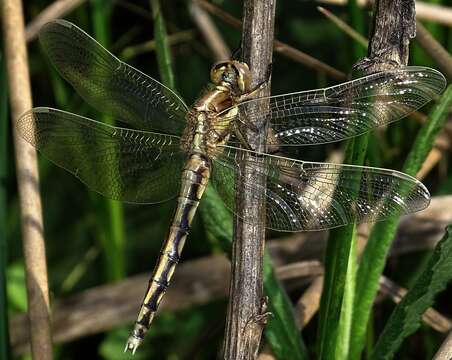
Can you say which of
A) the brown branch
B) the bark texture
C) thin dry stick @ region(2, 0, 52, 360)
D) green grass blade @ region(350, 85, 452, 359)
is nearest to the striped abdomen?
thin dry stick @ region(2, 0, 52, 360)

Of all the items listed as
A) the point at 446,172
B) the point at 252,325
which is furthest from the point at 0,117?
the point at 446,172

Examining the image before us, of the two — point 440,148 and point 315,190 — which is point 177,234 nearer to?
point 315,190

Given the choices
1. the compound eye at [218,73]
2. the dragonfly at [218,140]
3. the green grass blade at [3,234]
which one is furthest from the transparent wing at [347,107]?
the green grass blade at [3,234]

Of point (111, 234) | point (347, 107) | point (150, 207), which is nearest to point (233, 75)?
point (347, 107)

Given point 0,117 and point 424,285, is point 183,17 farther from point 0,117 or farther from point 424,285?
point 424,285

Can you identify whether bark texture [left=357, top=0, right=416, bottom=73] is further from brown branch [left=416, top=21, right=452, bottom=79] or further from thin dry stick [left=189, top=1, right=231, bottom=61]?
thin dry stick [left=189, top=1, right=231, bottom=61]

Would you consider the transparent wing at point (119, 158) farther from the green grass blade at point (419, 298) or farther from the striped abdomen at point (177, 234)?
the green grass blade at point (419, 298)

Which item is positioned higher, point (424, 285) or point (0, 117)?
point (0, 117)
